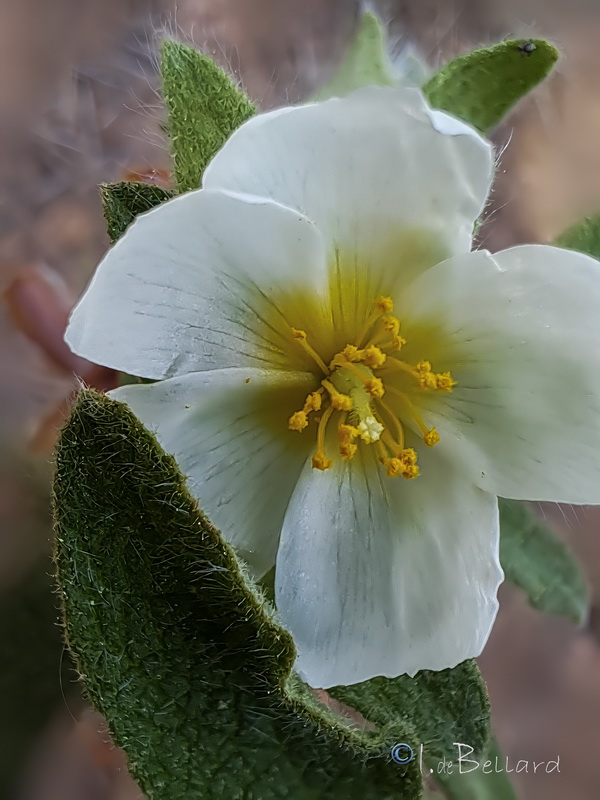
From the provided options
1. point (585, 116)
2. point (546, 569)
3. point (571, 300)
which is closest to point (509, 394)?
point (571, 300)

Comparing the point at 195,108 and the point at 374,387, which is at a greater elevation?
the point at 195,108

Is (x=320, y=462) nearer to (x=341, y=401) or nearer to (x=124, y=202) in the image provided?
(x=341, y=401)

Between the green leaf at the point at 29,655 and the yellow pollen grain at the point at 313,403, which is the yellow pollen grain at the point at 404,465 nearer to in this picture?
the yellow pollen grain at the point at 313,403

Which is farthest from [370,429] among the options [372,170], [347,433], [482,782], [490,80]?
[482,782]

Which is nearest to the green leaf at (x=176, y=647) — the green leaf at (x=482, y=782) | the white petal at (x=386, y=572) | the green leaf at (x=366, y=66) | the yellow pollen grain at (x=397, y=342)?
the white petal at (x=386, y=572)

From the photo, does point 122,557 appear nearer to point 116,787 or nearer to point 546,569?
point 546,569
